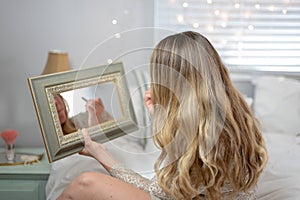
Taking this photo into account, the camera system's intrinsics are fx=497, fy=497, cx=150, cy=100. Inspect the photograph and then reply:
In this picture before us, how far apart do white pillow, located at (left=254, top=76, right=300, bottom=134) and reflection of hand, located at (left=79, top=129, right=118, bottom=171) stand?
1.17 m

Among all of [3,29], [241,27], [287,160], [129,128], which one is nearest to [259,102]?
[241,27]

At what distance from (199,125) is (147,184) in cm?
33

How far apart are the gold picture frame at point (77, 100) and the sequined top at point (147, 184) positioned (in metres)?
0.15

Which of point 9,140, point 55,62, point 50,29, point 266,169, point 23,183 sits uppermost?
point 50,29

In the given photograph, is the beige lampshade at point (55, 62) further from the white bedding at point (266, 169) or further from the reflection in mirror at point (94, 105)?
the reflection in mirror at point (94, 105)

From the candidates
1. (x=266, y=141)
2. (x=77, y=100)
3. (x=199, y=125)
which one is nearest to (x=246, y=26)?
(x=266, y=141)

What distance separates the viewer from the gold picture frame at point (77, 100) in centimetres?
183

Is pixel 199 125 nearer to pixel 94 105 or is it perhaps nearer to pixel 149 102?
pixel 149 102

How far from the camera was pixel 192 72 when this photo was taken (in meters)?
1.42

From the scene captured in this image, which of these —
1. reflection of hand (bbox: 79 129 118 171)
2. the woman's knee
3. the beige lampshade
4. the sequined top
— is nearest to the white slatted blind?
the beige lampshade

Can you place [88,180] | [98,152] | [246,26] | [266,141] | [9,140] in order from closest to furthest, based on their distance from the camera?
[88,180] → [98,152] → [266,141] → [9,140] → [246,26]

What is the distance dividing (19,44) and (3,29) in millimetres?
125

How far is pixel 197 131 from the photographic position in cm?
141

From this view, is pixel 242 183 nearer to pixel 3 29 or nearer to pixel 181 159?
pixel 181 159
